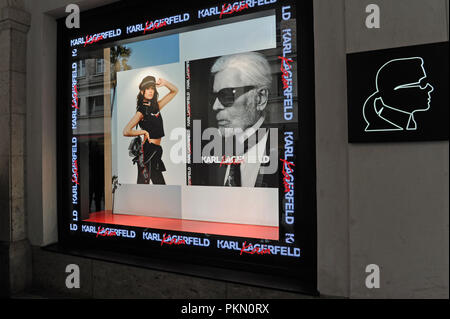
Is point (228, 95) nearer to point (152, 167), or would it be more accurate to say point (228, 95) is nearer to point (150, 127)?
point (150, 127)

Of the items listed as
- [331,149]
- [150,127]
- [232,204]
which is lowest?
[232,204]

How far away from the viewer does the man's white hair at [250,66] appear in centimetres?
353

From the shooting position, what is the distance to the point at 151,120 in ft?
13.9

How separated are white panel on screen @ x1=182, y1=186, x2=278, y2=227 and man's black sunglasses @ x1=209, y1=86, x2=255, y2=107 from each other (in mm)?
1029

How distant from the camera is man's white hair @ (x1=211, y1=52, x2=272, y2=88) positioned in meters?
3.53

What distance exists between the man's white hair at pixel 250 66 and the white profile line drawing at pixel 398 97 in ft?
3.79

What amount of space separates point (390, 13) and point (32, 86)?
464 cm

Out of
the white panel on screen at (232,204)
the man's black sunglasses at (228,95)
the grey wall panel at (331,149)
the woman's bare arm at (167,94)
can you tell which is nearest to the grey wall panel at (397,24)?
the grey wall panel at (331,149)

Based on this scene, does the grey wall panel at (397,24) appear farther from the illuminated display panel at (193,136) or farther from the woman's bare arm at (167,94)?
the woman's bare arm at (167,94)

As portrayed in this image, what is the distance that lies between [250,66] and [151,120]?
1.52 m

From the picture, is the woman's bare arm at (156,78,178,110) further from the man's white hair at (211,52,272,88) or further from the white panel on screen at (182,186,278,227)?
the white panel on screen at (182,186,278,227)

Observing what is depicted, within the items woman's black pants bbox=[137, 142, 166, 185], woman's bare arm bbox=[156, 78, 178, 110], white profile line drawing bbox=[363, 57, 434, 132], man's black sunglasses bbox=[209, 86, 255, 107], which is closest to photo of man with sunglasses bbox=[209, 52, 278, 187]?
man's black sunglasses bbox=[209, 86, 255, 107]

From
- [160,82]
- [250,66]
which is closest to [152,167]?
[160,82]

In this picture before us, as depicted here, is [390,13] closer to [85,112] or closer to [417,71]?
[417,71]
